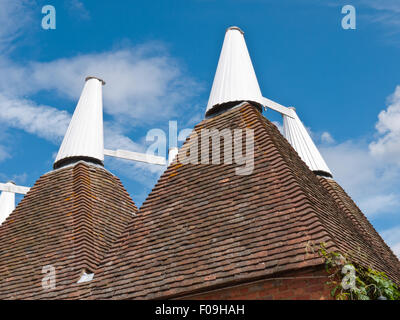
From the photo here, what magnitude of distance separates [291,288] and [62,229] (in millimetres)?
4460

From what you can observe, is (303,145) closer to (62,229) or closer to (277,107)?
(277,107)

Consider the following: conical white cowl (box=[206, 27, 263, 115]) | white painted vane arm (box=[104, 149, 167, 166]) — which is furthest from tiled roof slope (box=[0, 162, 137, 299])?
conical white cowl (box=[206, 27, 263, 115])

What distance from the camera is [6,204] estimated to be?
1387 centimetres

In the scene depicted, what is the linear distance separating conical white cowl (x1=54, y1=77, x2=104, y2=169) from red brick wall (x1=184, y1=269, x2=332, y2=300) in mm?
5403

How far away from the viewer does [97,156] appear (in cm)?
1073

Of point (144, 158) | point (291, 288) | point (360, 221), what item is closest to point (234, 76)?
point (144, 158)

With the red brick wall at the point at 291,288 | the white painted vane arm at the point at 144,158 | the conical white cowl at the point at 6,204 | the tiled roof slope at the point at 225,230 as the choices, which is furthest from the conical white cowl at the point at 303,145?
the conical white cowl at the point at 6,204

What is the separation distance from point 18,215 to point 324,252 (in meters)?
6.34

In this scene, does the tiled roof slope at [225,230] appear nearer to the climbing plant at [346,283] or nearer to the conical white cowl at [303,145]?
the climbing plant at [346,283]

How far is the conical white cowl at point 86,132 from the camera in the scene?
10656 millimetres

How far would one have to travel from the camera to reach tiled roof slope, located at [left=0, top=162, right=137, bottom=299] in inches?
320
